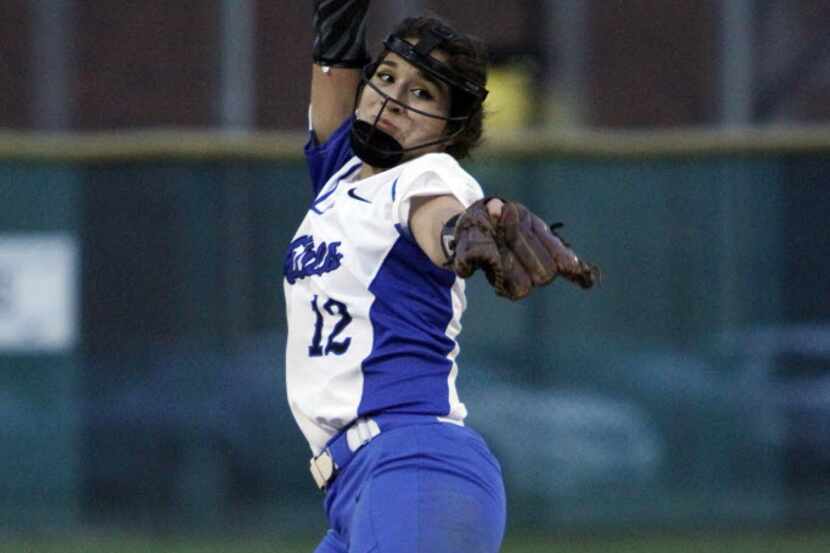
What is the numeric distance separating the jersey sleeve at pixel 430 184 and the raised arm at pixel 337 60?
73 cm

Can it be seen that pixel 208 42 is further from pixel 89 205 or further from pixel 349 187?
pixel 349 187

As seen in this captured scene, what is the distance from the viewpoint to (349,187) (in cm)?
396

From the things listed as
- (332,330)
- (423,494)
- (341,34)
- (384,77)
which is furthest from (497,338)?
(423,494)

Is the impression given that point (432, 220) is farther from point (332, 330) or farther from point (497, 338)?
point (497, 338)

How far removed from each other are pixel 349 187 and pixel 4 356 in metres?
5.25

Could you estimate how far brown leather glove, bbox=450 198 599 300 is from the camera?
317 centimetres

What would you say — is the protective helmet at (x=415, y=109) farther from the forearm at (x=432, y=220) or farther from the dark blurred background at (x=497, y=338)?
the dark blurred background at (x=497, y=338)

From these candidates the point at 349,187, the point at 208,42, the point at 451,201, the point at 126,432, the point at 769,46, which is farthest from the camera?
the point at 769,46

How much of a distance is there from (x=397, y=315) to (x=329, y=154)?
670 mm

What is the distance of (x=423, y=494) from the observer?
362 cm

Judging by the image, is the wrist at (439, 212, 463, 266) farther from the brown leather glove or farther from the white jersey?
the white jersey

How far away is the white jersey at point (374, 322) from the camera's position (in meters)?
3.75

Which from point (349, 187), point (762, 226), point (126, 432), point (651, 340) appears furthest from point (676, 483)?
point (349, 187)

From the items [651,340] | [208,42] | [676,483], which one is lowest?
[676,483]
